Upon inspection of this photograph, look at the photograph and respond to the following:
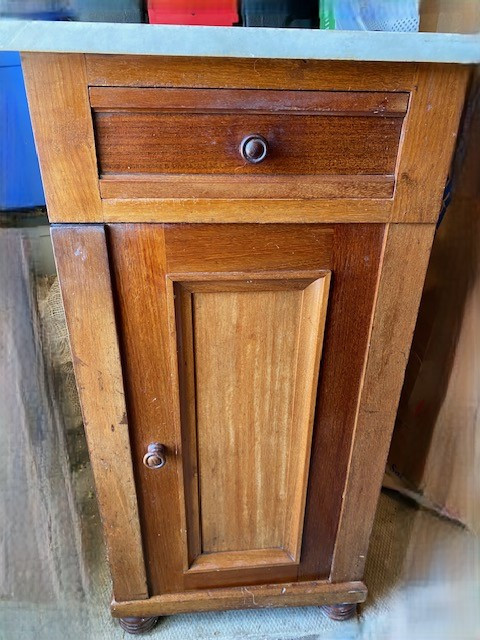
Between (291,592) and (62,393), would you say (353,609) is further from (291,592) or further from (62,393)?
(62,393)

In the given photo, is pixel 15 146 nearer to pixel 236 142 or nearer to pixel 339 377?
pixel 236 142

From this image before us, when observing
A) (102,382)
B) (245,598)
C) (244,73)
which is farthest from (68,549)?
(244,73)

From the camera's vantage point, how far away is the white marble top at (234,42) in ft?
1.36

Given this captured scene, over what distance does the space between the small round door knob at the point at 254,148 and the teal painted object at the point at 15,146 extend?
1.24ft

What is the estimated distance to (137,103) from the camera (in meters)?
0.47

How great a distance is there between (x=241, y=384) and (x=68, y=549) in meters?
0.50

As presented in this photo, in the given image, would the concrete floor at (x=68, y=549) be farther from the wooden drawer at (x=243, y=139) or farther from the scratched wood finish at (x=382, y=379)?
the wooden drawer at (x=243, y=139)

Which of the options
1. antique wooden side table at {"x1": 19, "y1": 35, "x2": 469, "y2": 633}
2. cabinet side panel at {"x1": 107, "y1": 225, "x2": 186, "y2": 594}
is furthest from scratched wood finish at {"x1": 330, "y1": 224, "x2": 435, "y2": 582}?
cabinet side panel at {"x1": 107, "y1": 225, "x2": 186, "y2": 594}

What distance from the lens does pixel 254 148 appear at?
0.48m

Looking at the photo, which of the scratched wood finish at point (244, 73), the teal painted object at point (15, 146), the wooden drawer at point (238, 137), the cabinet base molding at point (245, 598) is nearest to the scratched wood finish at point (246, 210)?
the wooden drawer at point (238, 137)

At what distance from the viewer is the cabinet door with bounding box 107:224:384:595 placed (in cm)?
54

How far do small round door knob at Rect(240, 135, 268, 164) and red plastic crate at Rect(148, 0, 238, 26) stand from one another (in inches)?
5.7

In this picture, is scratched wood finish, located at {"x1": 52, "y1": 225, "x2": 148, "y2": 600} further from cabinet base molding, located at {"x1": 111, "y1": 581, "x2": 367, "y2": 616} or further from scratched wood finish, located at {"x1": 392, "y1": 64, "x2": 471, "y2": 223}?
scratched wood finish, located at {"x1": 392, "y1": 64, "x2": 471, "y2": 223}

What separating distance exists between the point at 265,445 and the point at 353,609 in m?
0.43
